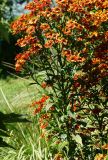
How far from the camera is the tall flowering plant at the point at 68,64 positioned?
12.5 ft

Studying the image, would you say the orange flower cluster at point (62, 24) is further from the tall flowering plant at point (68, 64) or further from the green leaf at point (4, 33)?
the green leaf at point (4, 33)

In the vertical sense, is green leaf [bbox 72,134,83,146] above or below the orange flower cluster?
below

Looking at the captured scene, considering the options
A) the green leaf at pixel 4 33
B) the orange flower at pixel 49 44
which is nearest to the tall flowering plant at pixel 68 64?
the orange flower at pixel 49 44

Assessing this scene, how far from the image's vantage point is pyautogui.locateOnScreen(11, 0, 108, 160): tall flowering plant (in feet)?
12.5

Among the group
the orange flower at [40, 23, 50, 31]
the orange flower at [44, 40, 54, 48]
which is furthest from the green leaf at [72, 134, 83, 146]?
the orange flower at [40, 23, 50, 31]

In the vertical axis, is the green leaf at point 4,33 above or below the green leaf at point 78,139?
above

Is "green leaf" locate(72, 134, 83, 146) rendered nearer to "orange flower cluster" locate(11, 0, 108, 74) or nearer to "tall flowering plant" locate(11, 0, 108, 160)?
"tall flowering plant" locate(11, 0, 108, 160)

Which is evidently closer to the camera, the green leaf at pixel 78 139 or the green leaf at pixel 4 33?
the green leaf at pixel 4 33

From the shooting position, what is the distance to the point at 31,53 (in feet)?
12.7

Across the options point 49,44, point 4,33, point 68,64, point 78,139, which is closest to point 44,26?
point 49,44

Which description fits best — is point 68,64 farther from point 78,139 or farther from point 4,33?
point 4,33

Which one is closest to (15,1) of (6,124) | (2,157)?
(2,157)

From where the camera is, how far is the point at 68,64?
381 centimetres

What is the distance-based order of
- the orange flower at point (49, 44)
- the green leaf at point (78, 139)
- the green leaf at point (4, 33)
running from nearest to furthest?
the green leaf at point (4, 33) < the green leaf at point (78, 139) < the orange flower at point (49, 44)
